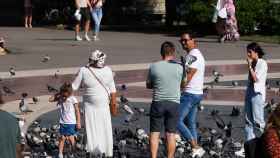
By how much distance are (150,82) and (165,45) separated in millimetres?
476

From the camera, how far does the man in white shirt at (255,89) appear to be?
10.1 meters

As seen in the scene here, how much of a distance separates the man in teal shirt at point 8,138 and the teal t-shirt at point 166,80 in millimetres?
4375

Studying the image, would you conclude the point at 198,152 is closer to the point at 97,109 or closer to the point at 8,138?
the point at 97,109

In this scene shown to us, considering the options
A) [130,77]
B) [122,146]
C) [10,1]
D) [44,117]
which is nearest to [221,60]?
[130,77]

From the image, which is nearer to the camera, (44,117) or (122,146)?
(122,146)

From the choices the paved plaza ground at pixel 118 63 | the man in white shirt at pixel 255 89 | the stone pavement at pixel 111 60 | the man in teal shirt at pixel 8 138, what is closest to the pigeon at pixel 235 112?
the paved plaza ground at pixel 118 63

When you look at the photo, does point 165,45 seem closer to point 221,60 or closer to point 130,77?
point 130,77

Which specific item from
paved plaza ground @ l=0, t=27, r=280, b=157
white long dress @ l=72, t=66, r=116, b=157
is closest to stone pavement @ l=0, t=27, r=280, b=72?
→ paved plaza ground @ l=0, t=27, r=280, b=157

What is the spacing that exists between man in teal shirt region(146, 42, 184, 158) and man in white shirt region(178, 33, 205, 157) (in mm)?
645

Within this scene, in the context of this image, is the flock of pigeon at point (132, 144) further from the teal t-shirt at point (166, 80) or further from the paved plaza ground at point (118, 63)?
the teal t-shirt at point (166, 80)

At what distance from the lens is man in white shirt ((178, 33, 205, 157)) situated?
10.6 metres

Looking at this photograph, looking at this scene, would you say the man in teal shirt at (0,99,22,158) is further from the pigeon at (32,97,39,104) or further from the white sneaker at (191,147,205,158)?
the pigeon at (32,97,39,104)

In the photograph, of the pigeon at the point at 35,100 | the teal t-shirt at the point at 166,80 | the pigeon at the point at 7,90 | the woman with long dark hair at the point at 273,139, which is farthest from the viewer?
the pigeon at the point at 7,90

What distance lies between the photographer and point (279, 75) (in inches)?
755
